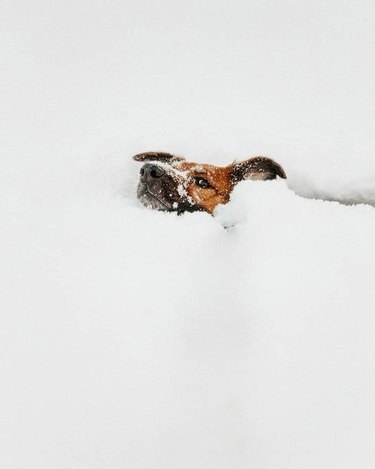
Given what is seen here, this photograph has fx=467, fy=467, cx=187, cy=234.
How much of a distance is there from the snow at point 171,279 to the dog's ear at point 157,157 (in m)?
0.13

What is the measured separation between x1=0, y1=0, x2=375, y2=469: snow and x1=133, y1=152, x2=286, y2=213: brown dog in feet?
0.66

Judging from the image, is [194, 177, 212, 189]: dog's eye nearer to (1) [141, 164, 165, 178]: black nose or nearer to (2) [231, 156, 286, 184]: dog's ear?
(2) [231, 156, 286, 184]: dog's ear

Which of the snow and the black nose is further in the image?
the black nose

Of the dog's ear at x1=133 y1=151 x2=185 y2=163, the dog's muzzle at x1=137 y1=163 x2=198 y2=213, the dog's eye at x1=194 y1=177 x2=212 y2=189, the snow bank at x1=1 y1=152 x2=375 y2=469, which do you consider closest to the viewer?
the snow bank at x1=1 y1=152 x2=375 y2=469

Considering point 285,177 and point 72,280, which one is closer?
point 72,280

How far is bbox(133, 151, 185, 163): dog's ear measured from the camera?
400 centimetres

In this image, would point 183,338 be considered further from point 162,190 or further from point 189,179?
point 189,179

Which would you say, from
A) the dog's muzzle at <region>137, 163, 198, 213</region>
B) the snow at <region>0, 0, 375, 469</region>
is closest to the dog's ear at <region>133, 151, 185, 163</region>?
the snow at <region>0, 0, 375, 469</region>

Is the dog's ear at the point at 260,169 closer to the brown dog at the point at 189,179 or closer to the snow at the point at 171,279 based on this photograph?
the brown dog at the point at 189,179

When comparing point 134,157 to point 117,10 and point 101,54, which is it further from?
point 117,10

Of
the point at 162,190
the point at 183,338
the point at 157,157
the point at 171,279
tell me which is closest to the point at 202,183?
the point at 157,157

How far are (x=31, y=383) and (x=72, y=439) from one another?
27 centimetres

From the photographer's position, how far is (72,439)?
1.65m

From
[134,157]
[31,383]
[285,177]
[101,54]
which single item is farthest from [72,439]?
[101,54]
